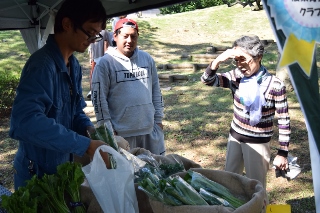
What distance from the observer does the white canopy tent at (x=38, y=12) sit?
3.11 m

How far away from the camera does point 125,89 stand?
3.23m

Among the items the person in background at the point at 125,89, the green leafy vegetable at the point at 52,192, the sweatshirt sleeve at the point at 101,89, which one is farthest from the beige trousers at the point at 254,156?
the green leafy vegetable at the point at 52,192

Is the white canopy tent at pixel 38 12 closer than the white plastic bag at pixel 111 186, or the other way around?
the white plastic bag at pixel 111 186

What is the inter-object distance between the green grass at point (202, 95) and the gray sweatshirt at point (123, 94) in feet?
4.58

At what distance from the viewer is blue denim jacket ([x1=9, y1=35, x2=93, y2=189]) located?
181cm

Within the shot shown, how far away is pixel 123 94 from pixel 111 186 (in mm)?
1448

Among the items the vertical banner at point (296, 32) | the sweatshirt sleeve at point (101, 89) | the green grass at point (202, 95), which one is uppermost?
the vertical banner at point (296, 32)

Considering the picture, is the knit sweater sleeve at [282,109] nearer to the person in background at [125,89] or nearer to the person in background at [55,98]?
the person in background at [125,89]

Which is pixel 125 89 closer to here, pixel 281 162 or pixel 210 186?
pixel 281 162

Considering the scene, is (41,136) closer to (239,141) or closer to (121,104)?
(121,104)

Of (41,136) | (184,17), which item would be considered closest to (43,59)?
(41,136)

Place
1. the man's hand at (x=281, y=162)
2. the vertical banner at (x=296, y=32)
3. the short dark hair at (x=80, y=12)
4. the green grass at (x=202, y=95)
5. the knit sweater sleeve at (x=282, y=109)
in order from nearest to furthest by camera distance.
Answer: the vertical banner at (x=296, y=32) < the short dark hair at (x=80, y=12) < the knit sweater sleeve at (x=282, y=109) < the man's hand at (x=281, y=162) < the green grass at (x=202, y=95)

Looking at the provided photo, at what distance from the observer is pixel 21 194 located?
175cm

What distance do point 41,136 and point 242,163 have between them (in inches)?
77.1
